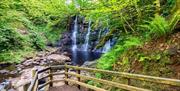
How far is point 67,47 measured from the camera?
29219 mm

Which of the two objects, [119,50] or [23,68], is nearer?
[119,50]

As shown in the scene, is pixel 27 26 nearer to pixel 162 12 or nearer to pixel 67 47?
pixel 67 47

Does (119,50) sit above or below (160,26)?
below

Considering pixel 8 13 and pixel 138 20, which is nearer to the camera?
pixel 138 20

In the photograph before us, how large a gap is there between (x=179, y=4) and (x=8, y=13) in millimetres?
13296

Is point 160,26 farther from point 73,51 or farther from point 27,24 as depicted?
point 27,24

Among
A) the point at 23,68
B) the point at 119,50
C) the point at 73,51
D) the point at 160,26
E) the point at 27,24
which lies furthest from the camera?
the point at 27,24

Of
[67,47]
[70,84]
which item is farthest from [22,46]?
[70,84]

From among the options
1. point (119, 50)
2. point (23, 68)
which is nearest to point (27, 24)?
point (23, 68)

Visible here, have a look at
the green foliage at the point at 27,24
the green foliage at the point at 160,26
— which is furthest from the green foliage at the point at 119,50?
the green foliage at the point at 27,24

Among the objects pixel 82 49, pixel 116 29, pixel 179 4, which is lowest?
pixel 82 49

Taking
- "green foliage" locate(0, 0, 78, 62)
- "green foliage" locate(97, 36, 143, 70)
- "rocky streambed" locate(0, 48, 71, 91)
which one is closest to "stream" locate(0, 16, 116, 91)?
"rocky streambed" locate(0, 48, 71, 91)

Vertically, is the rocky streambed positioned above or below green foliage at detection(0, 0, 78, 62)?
below

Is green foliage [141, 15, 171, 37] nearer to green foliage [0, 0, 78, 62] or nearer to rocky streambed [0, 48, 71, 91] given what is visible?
green foliage [0, 0, 78, 62]
